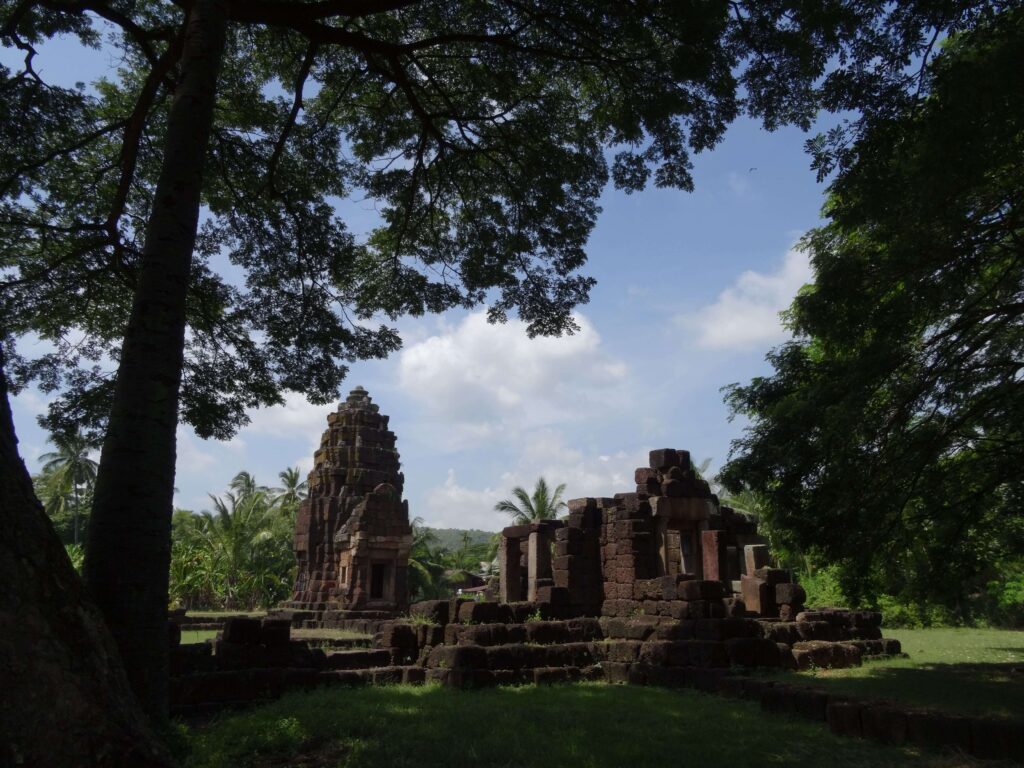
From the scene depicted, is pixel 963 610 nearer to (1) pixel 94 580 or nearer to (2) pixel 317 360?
(2) pixel 317 360

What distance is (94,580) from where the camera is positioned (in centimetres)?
423

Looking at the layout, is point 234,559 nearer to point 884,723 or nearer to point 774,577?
point 774,577

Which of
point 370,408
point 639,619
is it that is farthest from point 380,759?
point 370,408

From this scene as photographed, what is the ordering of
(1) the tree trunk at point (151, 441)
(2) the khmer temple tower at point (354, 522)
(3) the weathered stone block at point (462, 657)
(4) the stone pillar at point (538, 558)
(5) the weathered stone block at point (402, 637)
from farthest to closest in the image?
(2) the khmer temple tower at point (354, 522) → (4) the stone pillar at point (538, 558) → (5) the weathered stone block at point (402, 637) → (3) the weathered stone block at point (462, 657) → (1) the tree trunk at point (151, 441)

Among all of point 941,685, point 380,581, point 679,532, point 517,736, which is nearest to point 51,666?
point 517,736

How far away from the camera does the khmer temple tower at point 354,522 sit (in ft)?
74.4

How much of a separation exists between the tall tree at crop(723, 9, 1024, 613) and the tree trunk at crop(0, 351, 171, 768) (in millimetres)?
6551

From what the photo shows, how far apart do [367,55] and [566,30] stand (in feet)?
6.84

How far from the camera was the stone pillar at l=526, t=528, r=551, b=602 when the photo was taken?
55.3 ft

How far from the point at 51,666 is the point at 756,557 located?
17.5 meters

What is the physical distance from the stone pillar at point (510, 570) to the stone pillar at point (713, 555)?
14.8 ft

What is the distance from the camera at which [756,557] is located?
17641mm

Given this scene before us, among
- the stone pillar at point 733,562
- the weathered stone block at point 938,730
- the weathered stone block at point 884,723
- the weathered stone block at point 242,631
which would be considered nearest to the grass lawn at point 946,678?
the weathered stone block at point 884,723

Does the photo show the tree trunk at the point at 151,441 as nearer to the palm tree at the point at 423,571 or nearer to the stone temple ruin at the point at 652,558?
the stone temple ruin at the point at 652,558
